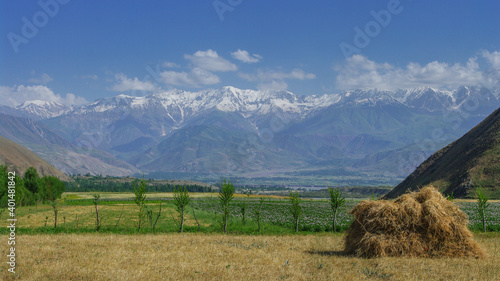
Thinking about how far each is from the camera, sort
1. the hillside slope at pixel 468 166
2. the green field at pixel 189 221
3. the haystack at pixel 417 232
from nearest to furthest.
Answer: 1. the haystack at pixel 417 232
2. the green field at pixel 189 221
3. the hillside slope at pixel 468 166

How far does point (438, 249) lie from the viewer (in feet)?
69.1

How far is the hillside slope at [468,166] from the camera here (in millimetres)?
117188

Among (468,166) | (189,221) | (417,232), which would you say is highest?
(468,166)

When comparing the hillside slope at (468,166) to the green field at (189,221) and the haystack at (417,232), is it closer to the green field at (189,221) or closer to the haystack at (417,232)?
the green field at (189,221)

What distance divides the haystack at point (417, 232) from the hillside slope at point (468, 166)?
342 feet

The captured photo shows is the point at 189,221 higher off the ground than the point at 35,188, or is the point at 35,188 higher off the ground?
the point at 35,188

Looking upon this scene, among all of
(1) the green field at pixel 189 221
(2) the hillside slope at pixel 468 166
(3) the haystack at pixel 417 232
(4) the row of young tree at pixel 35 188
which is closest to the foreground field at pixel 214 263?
(3) the haystack at pixel 417 232

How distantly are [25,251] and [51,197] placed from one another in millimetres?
87646

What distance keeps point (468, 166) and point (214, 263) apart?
12844 cm

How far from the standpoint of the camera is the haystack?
20922 millimetres

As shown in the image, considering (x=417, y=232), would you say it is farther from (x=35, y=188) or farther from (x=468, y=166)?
(x=468, y=166)

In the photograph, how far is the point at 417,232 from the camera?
69.9 feet

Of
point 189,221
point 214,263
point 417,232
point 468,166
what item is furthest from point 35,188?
point 468,166

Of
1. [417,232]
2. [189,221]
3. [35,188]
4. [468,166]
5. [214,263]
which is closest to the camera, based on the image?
[214,263]
